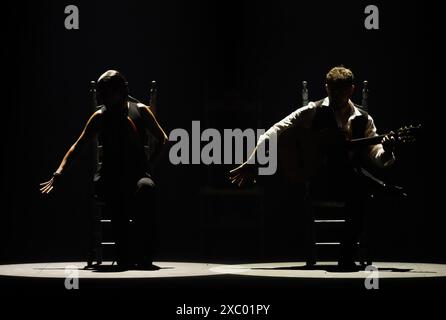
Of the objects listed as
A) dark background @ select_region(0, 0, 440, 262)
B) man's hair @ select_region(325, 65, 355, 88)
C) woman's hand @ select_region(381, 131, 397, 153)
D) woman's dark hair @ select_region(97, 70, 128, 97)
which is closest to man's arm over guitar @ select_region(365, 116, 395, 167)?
woman's hand @ select_region(381, 131, 397, 153)

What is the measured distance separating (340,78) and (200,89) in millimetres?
2148

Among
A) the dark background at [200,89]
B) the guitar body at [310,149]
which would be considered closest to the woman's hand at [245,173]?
the guitar body at [310,149]

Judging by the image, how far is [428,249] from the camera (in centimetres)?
659

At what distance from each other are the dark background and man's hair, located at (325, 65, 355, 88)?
1.79m

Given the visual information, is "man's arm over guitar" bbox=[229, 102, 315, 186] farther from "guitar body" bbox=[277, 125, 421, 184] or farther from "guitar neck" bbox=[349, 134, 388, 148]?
"guitar neck" bbox=[349, 134, 388, 148]

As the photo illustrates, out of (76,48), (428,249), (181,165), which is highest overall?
(76,48)

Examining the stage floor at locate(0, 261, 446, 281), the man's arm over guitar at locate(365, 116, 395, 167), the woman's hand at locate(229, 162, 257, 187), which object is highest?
the man's arm over guitar at locate(365, 116, 395, 167)

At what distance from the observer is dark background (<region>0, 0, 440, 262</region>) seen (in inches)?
260

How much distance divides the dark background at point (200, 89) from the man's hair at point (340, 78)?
1788 mm

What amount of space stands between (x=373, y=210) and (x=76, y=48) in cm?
247

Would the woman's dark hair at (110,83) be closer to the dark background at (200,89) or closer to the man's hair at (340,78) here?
the man's hair at (340,78)
